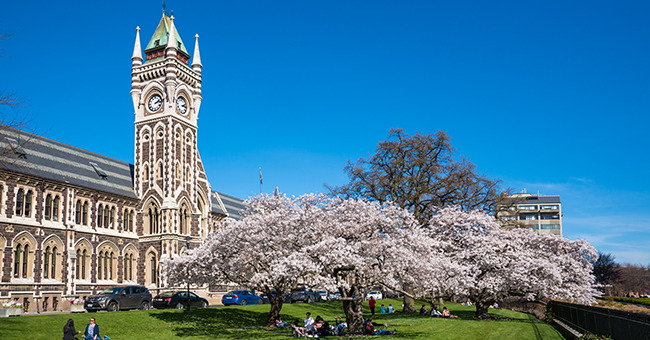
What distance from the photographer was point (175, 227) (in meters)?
53.7

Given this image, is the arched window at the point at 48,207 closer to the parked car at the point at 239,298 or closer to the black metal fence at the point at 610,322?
the parked car at the point at 239,298

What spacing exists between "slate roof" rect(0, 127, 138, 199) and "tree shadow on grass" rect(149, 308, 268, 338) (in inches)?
777

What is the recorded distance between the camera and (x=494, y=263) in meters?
35.5

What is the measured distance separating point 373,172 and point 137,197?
2648 cm

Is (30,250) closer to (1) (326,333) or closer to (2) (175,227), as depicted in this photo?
(2) (175,227)

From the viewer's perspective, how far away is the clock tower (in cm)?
5394

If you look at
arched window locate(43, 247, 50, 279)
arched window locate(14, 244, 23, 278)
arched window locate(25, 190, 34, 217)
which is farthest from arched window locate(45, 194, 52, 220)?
arched window locate(14, 244, 23, 278)

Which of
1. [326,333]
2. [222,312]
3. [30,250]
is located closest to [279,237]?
[326,333]

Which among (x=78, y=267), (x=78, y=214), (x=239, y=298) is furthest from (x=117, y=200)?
(x=239, y=298)

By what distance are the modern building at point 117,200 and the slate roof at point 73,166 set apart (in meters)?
0.14

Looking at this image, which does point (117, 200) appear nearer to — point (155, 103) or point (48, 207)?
point (48, 207)

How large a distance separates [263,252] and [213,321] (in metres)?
7.57

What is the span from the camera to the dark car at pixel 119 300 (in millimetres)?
32844

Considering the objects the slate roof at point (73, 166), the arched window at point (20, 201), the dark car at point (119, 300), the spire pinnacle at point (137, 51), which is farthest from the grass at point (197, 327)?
the spire pinnacle at point (137, 51)
